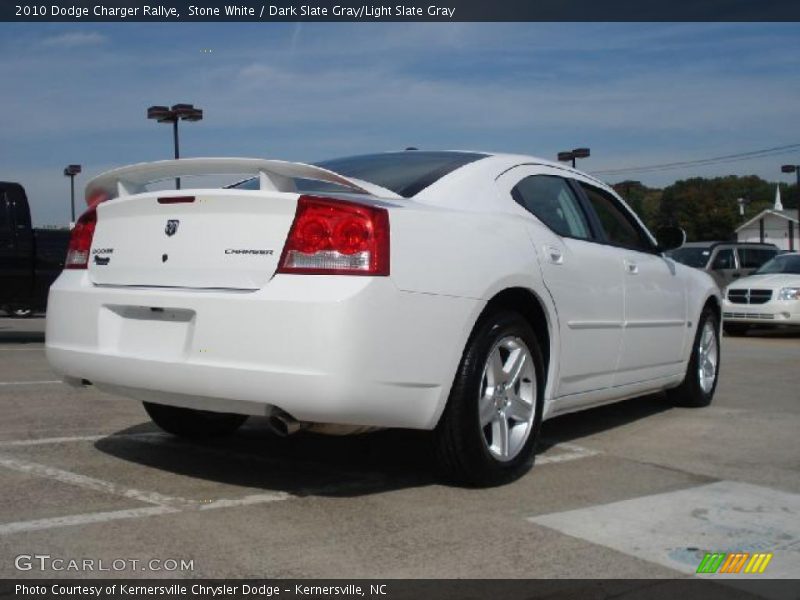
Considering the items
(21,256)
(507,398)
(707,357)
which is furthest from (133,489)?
(21,256)

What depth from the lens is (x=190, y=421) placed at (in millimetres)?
4941

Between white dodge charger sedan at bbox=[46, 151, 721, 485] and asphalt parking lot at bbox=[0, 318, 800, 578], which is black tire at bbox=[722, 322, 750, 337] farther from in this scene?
white dodge charger sedan at bbox=[46, 151, 721, 485]

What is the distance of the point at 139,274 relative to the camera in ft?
13.0

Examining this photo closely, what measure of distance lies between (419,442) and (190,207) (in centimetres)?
185

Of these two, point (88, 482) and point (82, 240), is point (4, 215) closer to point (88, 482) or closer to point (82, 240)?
point (82, 240)

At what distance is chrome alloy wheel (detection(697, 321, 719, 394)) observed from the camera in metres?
6.61

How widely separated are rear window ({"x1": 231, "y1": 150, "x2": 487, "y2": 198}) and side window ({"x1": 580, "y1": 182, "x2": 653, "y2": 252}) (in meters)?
1.04

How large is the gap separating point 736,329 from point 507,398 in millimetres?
12553

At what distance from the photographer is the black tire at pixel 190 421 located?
4879 mm

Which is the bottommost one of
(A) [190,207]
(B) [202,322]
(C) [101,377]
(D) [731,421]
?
(D) [731,421]

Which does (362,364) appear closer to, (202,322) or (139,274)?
(202,322)

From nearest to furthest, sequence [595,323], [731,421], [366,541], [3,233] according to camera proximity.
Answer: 1. [366,541]
2. [595,323]
3. [731,421]
4. [3,233]
